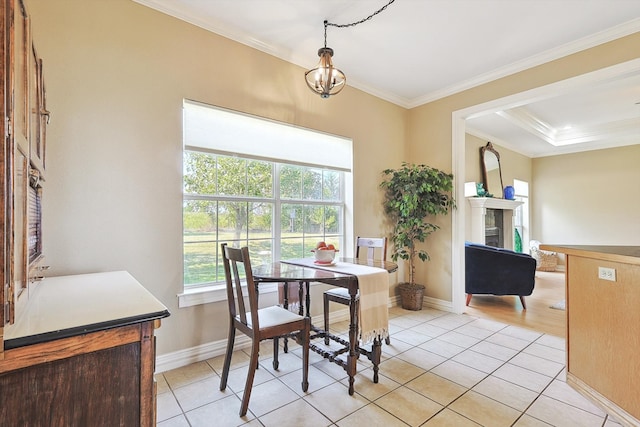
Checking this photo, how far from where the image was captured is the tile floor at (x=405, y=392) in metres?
1.84

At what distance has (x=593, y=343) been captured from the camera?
2.00m

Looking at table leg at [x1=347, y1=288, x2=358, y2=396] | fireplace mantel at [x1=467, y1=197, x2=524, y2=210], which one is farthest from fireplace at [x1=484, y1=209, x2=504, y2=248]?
table leg at [x1=347, y1=288, x2=358, y2=396]

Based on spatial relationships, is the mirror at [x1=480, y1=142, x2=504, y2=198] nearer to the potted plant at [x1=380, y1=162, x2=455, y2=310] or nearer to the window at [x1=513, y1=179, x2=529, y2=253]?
the window at [x1=513, y1=179, x2=529, y2=253]

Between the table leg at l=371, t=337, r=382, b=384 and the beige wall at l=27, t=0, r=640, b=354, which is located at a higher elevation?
the beige wall at l=27, t=0, r=640, b=354

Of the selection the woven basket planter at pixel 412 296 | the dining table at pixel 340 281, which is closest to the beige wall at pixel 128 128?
the dining table at pixel 340 281

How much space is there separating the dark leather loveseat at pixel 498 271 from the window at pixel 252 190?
1802 millimetres

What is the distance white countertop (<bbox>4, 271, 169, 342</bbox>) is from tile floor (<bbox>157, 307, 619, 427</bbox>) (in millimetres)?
922

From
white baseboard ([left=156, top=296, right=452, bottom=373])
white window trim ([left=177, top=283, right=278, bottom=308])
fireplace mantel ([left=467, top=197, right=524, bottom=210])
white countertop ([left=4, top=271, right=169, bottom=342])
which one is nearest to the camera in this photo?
white countertop ([left=4, top=271, right=169, bottom=342])

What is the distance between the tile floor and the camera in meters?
1.84

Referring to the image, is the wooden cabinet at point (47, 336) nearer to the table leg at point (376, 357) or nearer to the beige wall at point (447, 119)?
the table leg at point (376, 357)

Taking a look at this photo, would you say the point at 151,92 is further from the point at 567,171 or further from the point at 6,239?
the point at 567,171

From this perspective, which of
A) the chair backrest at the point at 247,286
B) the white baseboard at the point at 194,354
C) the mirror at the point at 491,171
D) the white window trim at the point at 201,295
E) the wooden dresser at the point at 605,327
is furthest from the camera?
the mirror at the point at 491,171

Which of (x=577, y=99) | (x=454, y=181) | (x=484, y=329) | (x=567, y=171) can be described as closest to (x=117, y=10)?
(x=454, y=181)

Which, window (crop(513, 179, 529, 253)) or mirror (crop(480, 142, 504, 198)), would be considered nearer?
mirror (crop(480, 142, 504, 198))
